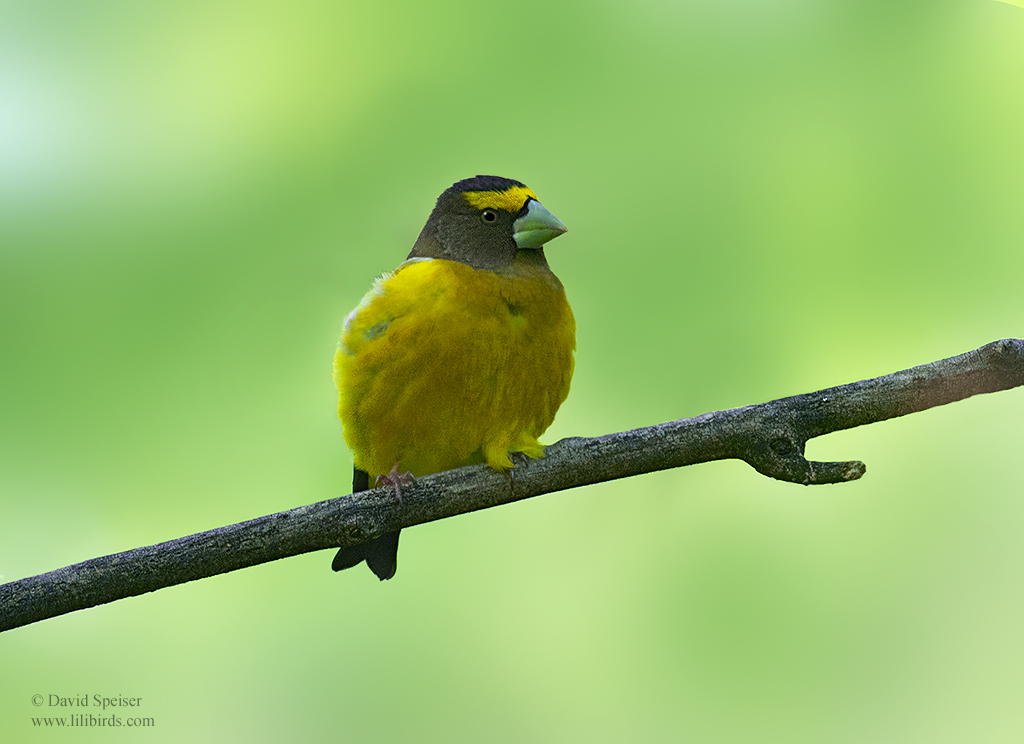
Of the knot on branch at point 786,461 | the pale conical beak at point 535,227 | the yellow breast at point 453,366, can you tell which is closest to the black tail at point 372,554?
the yellow breast at point 453,366

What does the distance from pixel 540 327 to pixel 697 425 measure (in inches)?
26.8

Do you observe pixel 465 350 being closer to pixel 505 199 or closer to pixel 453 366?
pixel 453 366

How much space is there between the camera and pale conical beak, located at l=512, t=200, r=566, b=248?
10.6 feet

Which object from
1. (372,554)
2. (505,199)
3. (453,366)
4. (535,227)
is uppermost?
(505,199)

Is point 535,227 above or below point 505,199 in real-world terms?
below

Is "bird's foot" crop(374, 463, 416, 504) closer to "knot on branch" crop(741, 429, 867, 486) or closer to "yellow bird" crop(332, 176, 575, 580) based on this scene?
"yellow bird" crop(332, 176, 575, 580)

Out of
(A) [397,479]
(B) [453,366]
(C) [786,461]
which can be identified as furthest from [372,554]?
(C) [786,461]

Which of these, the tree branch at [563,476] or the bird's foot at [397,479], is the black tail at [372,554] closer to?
the bird's foot at [397,479]

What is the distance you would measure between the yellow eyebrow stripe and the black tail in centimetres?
116

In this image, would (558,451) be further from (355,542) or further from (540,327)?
(355,542)

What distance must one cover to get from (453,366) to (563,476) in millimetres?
528

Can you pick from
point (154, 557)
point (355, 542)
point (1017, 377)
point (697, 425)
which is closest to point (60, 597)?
point (154, 557)

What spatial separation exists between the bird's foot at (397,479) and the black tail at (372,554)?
43 centimetres

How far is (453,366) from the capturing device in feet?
9.88
